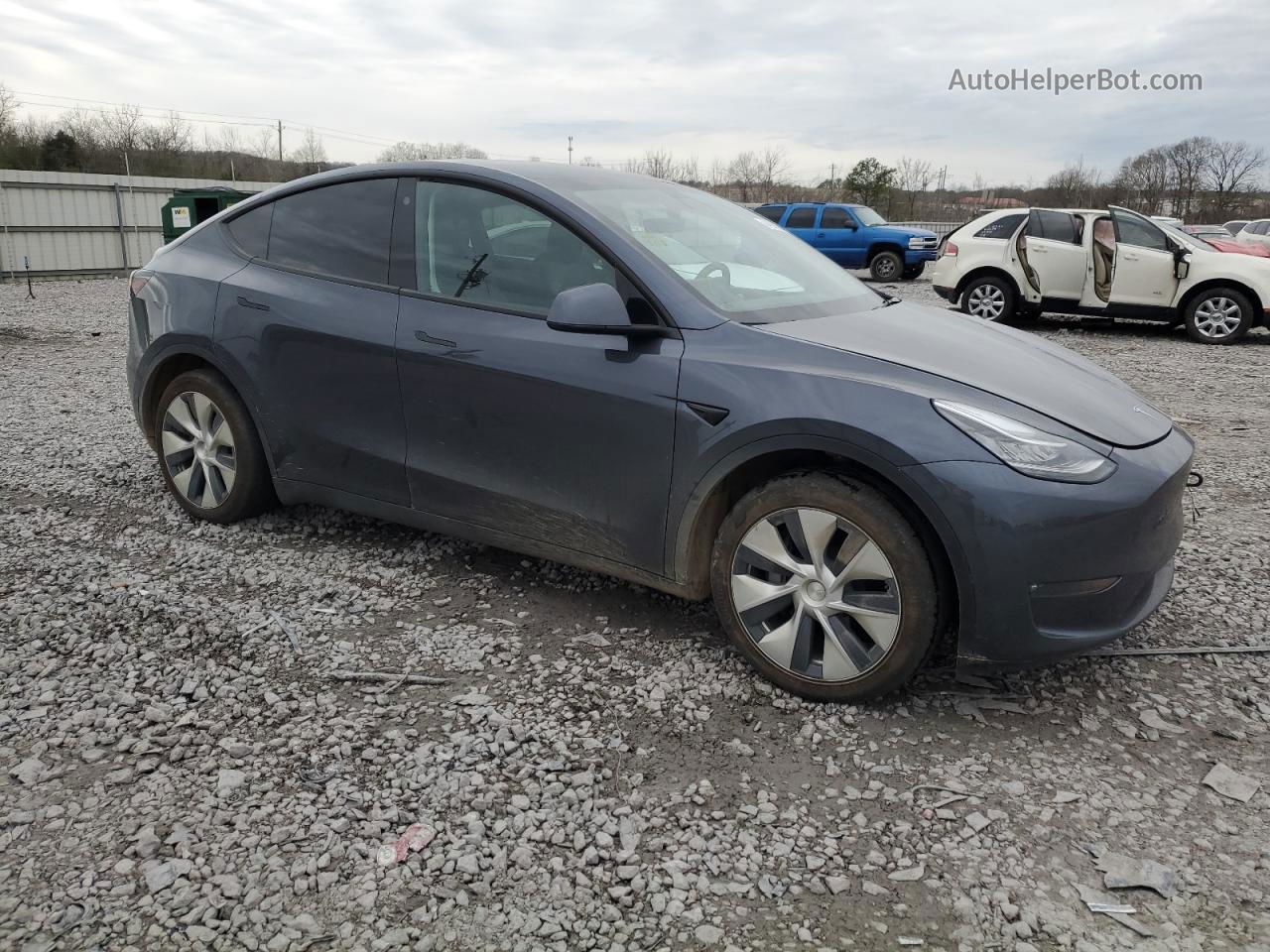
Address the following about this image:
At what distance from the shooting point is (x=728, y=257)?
11.8 ft

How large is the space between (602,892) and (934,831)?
0.87 meters

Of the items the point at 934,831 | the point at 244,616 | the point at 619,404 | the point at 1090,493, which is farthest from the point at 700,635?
the point at 244,616

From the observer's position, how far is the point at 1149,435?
299 cm

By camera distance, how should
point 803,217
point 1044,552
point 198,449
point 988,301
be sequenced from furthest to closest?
point 803,217 → point 988,301 → point 198,449 → point 1044,552

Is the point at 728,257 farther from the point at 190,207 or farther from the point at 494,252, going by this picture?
the point at 190,207

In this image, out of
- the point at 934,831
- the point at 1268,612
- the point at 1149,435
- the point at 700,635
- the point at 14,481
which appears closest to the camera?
the point at 934,831

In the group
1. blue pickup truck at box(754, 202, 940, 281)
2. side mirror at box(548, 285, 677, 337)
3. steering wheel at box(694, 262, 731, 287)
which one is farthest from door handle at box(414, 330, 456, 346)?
blue pickup truck at box(754, 202, 940, 281)

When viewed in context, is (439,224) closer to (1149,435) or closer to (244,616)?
(244,616)

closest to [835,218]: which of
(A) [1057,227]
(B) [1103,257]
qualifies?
(A) [1057,227]

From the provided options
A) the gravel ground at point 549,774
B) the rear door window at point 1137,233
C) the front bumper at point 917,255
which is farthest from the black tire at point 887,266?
the gravel ground at point 549,774

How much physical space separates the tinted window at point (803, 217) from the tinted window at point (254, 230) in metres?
19.7

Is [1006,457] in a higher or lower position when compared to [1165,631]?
higher

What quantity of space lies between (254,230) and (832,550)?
297cm

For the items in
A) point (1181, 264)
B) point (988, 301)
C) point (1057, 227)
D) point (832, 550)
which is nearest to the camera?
point (832, 550)
